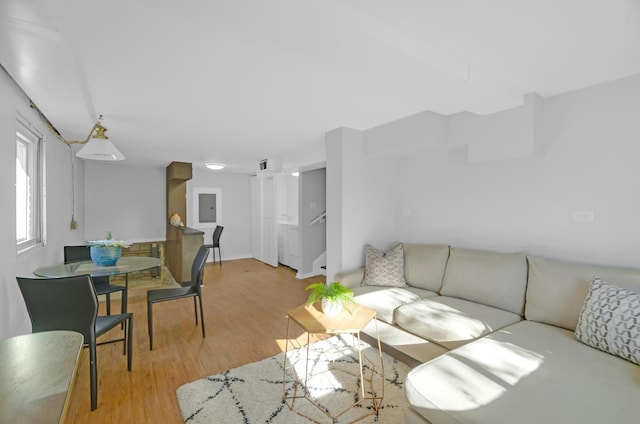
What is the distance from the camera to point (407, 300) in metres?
2.71

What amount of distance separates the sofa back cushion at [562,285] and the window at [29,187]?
4223mm

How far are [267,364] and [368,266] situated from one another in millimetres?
1467

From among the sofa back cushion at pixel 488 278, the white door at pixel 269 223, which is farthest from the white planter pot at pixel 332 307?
the white door at pixel 269 223

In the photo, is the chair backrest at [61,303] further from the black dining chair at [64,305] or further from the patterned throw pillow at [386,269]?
the patterned throw pillow at [386,269]

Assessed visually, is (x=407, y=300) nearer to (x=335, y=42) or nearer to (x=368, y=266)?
(x=368, y=266)

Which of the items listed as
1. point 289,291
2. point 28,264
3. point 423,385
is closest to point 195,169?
point 289,291

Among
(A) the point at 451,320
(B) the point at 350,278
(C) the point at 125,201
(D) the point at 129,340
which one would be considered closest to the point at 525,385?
(A) the point at 451,320

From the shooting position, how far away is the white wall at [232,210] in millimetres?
7066

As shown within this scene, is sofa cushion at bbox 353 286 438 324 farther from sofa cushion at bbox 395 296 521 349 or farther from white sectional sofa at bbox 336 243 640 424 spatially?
sofa cushion at bbox 395 296 521 349

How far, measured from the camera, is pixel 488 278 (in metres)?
2.55

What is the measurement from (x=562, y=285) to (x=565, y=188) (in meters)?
0.84

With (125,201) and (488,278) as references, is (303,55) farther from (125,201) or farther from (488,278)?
(125,201)

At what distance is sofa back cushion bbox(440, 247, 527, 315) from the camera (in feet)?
7.91

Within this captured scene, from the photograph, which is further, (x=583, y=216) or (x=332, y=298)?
(x=583, y=216)
